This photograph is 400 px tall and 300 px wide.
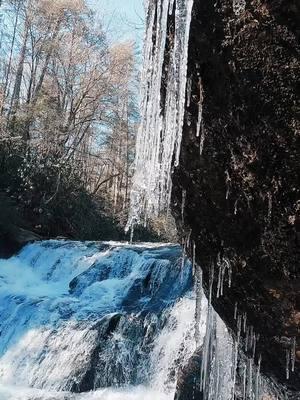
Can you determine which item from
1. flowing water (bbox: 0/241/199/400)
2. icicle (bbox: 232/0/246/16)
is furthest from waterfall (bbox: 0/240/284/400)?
icicle (bbox: 232/0/246/16)

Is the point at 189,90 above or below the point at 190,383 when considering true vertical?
above

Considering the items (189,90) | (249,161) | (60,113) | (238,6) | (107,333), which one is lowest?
(107,333)

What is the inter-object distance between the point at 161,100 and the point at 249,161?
1.86 feet

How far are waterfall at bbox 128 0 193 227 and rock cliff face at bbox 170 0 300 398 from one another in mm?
61

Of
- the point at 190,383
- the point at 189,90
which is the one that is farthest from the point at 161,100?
the point at 190,383

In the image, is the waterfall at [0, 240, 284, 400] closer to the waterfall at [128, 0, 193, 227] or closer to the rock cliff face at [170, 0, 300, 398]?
the rock cliff face at [170, 0, 300, 398]

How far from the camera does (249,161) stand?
2.42 m

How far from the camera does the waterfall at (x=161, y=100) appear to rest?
2.39 metres

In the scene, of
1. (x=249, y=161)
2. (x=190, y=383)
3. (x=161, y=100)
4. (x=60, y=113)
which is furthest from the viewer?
(x=60, y=113)

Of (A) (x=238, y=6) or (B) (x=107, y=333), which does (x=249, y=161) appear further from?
(B) (x=107, y=333)

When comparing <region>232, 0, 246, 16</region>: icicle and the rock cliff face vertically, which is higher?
<region>232, 0, 246, 16</region>: icicle

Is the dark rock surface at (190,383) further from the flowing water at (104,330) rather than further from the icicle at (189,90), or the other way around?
the icicle at (189,90)

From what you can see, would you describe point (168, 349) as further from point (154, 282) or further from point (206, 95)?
point (206, 95)

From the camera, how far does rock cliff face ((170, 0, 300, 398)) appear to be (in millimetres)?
2240
